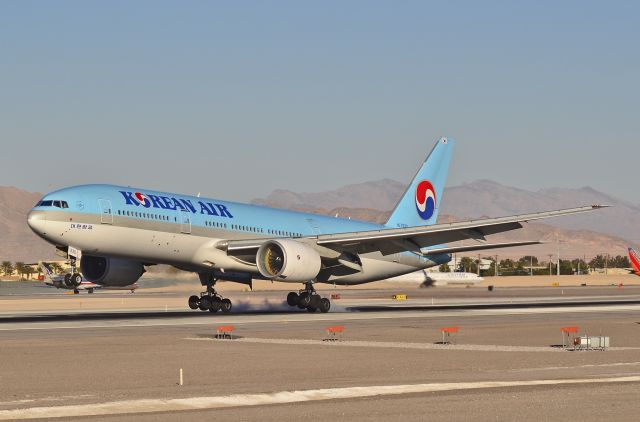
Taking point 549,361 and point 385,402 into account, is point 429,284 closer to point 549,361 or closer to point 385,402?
point 549,361

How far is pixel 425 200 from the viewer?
68750 millimetres

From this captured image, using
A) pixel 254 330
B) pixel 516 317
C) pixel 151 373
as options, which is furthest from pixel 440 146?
pixel 151 373

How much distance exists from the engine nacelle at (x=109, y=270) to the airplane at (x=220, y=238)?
0.05 meters

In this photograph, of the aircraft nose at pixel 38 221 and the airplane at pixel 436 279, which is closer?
the aircraft nose at pixel 38 221

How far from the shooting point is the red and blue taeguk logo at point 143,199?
1986 inches

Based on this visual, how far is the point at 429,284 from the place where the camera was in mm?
116688

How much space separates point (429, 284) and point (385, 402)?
96.7m

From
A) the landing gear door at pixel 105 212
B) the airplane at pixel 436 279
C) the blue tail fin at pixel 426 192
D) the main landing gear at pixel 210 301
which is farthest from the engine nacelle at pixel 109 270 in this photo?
the airplane at pixel 436 279

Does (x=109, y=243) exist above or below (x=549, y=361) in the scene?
above

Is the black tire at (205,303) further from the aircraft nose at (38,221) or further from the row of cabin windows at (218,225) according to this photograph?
the aircraft nose at (38,221)

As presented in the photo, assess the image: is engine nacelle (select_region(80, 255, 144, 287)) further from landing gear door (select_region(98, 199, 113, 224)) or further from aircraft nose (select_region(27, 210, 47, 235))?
aircraft nose (select_region(27, 210, 47, 235))

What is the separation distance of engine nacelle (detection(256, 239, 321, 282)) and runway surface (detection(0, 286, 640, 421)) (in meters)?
5.96

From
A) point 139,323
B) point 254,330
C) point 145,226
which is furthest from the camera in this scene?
point 145,226

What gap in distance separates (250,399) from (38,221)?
94.8 feet
